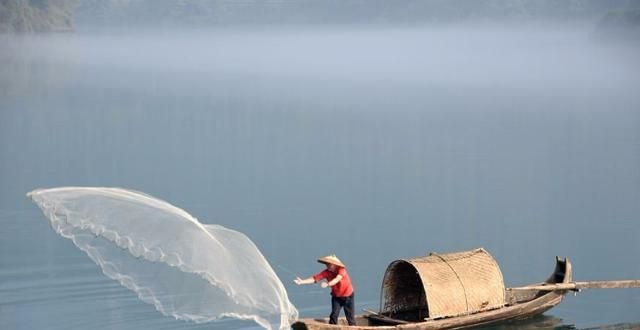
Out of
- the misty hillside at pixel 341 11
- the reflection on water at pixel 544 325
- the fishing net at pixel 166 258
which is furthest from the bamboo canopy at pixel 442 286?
the misty hillside at pixel 341 11

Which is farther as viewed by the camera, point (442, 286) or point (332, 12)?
point (332, 12)

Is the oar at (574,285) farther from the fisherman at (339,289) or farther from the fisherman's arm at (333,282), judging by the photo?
the fisherman's arm at (333,282)

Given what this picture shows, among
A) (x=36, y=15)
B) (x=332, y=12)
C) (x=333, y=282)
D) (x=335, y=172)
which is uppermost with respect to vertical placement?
(x=332, y=12)

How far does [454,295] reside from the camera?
13531mm

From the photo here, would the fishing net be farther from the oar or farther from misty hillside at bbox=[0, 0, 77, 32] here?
misty hillside at bbox=[0, 0, 77, 32]

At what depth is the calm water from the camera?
16.5m

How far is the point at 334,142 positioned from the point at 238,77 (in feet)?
127

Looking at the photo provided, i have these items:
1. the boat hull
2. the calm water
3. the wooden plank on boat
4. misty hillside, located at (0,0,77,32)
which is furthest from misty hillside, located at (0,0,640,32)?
the wooden plank on boat

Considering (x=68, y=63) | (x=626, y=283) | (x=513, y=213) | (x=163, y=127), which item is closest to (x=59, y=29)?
(x=68, y=63)

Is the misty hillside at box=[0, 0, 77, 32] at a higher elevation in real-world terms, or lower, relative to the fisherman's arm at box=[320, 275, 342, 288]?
higher

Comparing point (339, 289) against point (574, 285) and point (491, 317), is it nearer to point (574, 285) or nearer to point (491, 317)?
point (491, 317)

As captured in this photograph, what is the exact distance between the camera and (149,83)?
63.4 m

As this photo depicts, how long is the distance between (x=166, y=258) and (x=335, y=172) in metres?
16.7

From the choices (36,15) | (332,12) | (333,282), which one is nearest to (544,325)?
(333,282)
